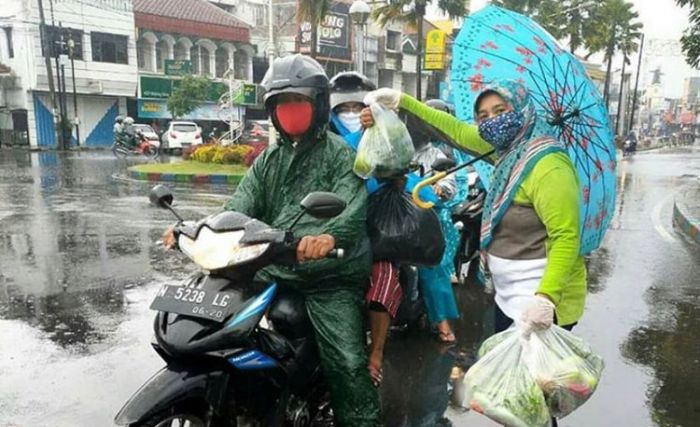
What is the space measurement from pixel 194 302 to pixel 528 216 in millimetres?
1326

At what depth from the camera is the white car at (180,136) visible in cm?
2805

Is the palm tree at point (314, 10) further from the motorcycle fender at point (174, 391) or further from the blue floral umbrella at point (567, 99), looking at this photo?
the motorcycle fender at point (174, 391)

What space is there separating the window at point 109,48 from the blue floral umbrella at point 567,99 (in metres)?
32.7

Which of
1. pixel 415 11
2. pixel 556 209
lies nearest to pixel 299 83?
pixel 556 209

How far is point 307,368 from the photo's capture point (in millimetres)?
2604

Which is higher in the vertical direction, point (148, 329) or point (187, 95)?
point (187, 95)

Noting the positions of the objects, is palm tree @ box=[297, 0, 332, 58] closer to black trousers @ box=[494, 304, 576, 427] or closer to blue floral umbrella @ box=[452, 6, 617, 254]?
blue floral umbrella @ box=[452, 6, 617, 254]

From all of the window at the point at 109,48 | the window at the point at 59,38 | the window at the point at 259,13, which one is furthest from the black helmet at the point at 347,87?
the window at the point at 259,13

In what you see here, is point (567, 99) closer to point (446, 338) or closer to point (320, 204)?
point (320, 204)

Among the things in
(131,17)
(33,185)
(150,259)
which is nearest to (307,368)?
(150,259)

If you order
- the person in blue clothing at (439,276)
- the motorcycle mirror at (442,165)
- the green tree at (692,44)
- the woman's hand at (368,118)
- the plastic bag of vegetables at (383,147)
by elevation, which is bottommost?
the person in blue clothing at (439,276)

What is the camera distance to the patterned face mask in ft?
8.18

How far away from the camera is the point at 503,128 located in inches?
98.9

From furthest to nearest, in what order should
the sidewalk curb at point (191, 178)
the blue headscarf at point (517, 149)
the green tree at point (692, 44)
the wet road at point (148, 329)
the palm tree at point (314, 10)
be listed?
the palm tree at point (314, 10) < the sidewalk curb at point (191, 178) < the green tree at point (692, 44) < the wet road at point (148, 329) < the blue headscarf at point (517, 149)
